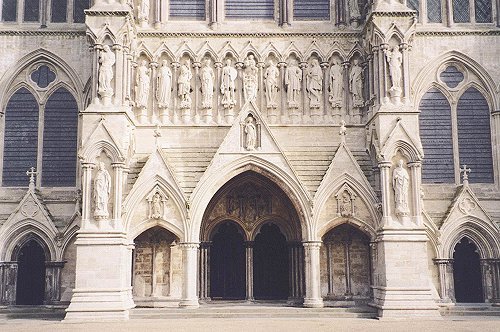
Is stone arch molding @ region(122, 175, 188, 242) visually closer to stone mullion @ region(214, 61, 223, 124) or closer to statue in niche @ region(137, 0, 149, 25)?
stone mullion @ region(214, 61, 223, 124)

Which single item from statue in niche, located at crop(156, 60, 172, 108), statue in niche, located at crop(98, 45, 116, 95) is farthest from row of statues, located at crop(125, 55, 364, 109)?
statue in niche, located at crop(98, 45, 116, 95)

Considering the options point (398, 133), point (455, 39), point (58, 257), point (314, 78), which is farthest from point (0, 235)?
point (455, 39)

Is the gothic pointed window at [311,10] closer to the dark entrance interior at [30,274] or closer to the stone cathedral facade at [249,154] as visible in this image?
the stone cathedral facade at [249,154]

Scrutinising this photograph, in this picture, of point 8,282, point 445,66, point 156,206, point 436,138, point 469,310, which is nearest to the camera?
point 156,206

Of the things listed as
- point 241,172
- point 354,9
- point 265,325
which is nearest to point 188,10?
point 354,9

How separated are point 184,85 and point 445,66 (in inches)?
408

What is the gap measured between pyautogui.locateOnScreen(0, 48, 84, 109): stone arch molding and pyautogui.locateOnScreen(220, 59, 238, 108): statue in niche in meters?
5.70

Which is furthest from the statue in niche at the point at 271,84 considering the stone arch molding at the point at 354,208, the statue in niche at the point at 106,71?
the statue in niche at the point at 106,71

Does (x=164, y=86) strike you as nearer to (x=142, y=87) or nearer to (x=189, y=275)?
(x=142, y=87)

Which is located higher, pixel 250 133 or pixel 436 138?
pixel 436 138

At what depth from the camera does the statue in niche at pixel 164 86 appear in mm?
21641

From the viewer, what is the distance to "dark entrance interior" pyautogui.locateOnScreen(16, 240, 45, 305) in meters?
21.9

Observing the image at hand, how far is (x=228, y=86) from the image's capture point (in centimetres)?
2188

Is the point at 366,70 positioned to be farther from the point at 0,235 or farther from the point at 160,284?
the point at 0,235
